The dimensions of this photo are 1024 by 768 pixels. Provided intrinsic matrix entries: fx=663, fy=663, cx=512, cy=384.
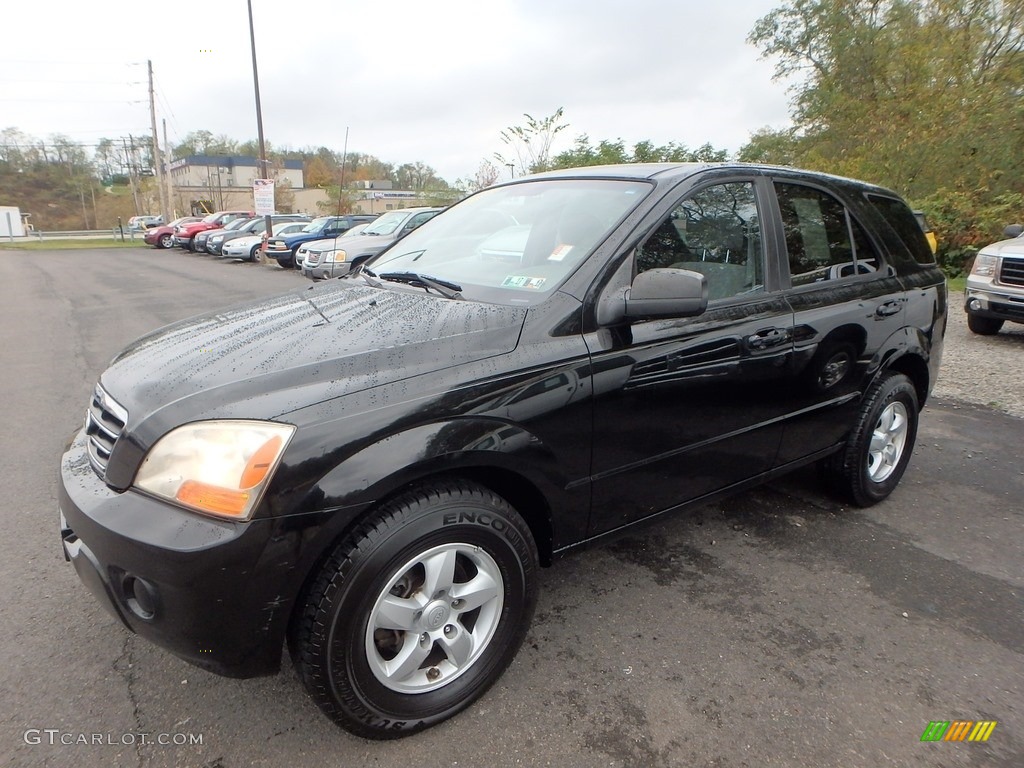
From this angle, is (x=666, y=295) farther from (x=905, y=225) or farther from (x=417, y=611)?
(x=905, y=225)

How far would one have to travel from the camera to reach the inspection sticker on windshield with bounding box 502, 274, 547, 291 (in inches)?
95.3

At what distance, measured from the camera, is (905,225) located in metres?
3.79

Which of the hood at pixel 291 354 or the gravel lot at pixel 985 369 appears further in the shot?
the gravel lot at pixel 985 369

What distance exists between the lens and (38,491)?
3.68m

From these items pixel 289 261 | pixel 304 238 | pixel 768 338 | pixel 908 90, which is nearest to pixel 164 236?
pixel 289 261

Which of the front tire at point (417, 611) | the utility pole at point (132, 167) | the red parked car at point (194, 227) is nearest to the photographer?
the front tire at point (417, 611)

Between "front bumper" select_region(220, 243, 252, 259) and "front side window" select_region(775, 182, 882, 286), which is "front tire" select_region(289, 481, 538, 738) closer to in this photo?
"front side window" select_region(775, 182, 882, 286)

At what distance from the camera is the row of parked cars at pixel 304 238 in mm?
13156

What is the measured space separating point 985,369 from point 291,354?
7.11 meters

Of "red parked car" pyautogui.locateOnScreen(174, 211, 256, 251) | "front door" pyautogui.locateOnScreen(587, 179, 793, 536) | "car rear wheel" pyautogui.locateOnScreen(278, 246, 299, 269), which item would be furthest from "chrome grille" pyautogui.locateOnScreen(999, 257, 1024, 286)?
"red parked car" pyautogui.locateOnScreen(174, 211, 256, 251)

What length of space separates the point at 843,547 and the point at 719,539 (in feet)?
1.93

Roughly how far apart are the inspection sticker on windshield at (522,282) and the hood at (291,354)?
0.17 metres

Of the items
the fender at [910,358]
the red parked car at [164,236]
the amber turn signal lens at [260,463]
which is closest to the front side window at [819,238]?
the fender at [910,358]

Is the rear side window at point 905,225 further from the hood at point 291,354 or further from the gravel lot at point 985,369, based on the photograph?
the hood at point 291,354
